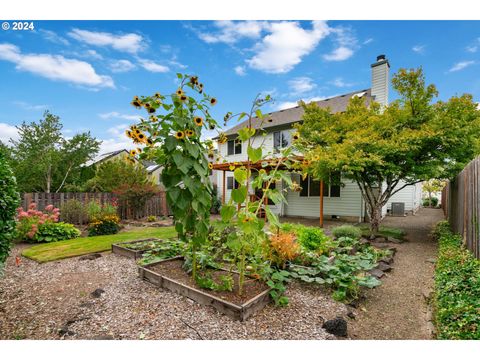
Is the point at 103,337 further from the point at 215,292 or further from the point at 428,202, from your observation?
the point at 428,202

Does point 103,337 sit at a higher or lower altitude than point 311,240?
lower

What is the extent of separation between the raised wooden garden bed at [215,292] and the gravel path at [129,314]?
0.06m

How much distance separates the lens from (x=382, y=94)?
10.1 meters

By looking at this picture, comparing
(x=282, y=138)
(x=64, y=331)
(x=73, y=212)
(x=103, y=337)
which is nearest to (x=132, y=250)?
(x=64, y=331)

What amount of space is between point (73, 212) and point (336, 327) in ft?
27.4

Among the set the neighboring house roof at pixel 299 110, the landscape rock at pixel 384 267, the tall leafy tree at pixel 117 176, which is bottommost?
the landscape rock at pixel 384 267

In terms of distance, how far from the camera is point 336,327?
217 cm

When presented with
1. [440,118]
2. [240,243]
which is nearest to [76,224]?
[240,243]

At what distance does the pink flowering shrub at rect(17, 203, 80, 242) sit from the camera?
5.48 meters

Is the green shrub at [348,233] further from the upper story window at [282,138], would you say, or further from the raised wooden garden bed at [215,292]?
the upper story window at [282,138]

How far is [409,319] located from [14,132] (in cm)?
1603

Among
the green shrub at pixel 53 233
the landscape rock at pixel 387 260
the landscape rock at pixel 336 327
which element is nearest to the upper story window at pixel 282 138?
the landscape rock at pixel 387 260

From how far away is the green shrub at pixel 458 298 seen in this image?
2.05 meters
